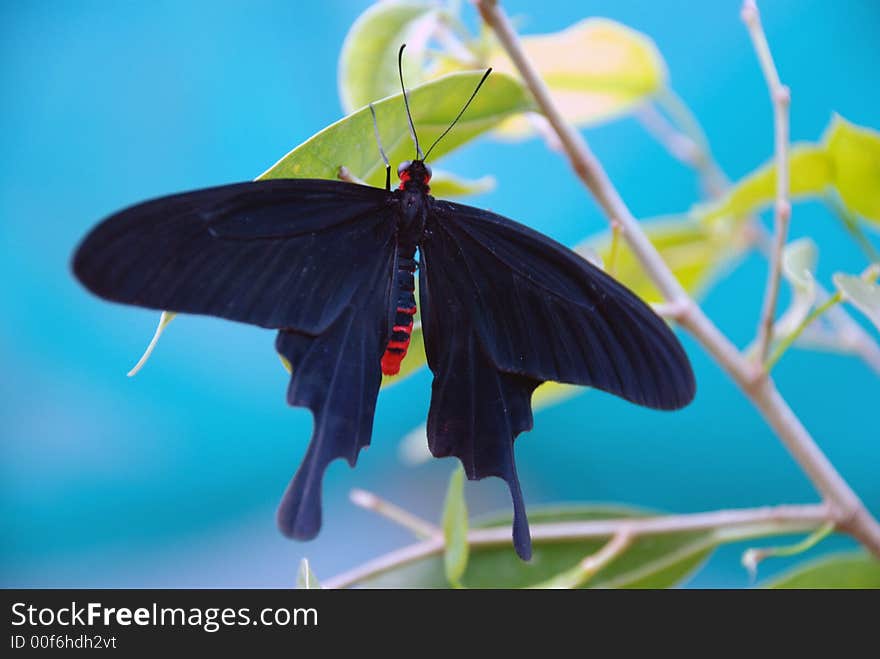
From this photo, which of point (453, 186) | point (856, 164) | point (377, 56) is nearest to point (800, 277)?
A: point (856, 164)

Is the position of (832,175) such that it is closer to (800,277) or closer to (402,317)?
(800,277)

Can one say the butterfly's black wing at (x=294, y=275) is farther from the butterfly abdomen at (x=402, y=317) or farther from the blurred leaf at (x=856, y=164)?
the blurred leaf at (x=856, y=164)

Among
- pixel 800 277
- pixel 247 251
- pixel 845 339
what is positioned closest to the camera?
pixel 247 251

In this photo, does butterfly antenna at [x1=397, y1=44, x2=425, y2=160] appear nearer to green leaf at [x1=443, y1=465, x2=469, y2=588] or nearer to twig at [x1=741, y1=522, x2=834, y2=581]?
green leaf at [x1=443, y1=465, x2=469, y2=588]

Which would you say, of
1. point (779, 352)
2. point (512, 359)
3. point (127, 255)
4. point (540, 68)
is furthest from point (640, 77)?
point (127, 255)

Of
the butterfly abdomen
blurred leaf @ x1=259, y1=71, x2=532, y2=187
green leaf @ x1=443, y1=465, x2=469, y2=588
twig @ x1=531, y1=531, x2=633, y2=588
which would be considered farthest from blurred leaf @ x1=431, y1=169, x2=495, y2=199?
twig @ x1=531, y1=531, x2=633, y2=588

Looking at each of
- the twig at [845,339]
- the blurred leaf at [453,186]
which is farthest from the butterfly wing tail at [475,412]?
the twig at [845,339]
